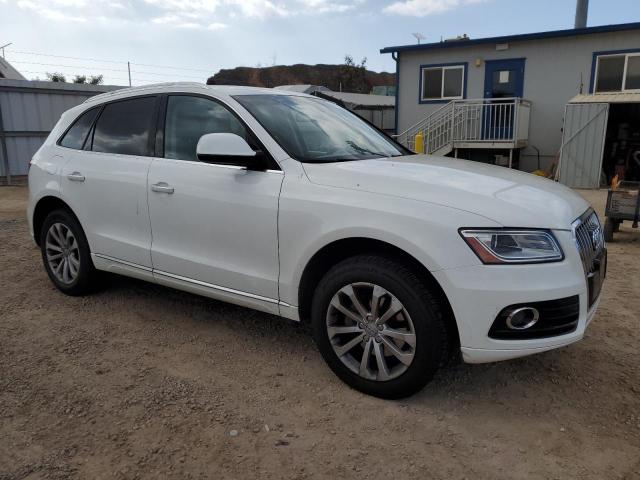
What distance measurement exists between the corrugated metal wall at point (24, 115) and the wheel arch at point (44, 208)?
9207 millimetres

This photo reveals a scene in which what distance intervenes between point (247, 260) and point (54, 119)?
12279mm

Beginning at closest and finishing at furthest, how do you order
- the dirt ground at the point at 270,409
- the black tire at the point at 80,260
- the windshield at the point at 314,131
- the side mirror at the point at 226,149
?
the dirt ground at the point at 270,409 → the side mirror at the point at 226,149 → the windshield at the point at 314,131 → the black tire at the point at 80,260

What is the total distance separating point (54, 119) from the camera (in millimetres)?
13344

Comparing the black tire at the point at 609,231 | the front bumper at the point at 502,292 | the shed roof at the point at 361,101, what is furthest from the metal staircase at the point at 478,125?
the front bumper at the point at 502,292

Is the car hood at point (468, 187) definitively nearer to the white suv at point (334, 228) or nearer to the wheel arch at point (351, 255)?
the white suv at point (334, 228)

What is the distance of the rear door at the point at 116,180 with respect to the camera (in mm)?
3816

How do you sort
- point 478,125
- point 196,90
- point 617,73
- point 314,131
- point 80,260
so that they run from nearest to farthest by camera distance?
point 314,131 → point 196,90 → point 80,260 → point 617,73 → point 478,125

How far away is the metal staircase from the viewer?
1409 centimetres

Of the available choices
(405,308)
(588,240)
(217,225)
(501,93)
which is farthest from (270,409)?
(501,93)

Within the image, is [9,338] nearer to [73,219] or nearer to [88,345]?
[88,345]

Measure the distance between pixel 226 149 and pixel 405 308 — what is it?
136cm

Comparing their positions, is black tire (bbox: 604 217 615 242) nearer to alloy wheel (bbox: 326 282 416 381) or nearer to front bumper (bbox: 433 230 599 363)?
front bumper (bbox: 433 230 599 363)

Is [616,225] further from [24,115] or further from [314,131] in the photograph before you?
[24,115]

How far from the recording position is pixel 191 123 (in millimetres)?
3672
